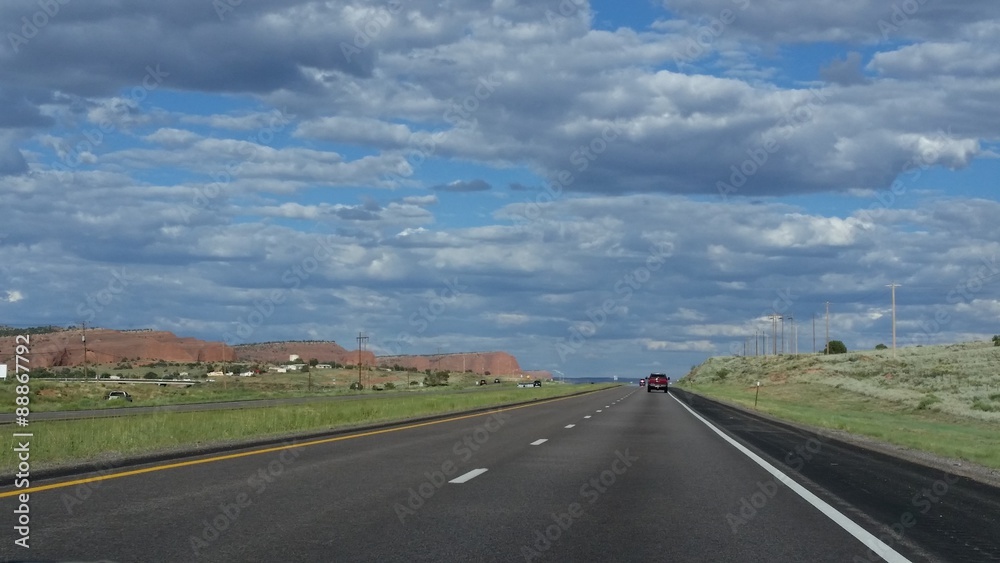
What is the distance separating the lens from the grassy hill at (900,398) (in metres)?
31.6

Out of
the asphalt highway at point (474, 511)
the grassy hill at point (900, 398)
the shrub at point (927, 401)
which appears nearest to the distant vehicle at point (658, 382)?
the grassy hill at point (900, 398)

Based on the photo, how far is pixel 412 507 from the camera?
11.2m

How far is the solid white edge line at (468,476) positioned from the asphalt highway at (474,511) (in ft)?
0.10

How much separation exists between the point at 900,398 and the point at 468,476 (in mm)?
59766

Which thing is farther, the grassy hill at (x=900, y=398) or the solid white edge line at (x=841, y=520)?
the grassy hill at (x=900, y=398)

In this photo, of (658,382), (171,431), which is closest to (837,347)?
(658,382)

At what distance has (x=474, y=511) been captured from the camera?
36.0 ft

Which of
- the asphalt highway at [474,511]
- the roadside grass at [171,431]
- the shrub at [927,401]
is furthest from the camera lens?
the shrub at [927,401]

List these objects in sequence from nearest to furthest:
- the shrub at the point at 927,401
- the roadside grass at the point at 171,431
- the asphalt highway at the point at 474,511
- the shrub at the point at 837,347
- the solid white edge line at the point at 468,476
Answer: the asphalt highway at the point at 474,511
the solid white edge line at the point at 468,476
the roadside grass at the point at 171,431
the shrub at the point at 927,401
the shrub at the point at 837,347

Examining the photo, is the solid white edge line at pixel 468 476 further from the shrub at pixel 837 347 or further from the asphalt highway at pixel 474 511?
the shrub at pixel 837 347

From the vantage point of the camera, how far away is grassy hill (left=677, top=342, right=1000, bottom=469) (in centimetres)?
3162

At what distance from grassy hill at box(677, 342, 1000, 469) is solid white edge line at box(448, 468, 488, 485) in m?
10.3

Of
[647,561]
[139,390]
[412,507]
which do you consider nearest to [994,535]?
[647,561]

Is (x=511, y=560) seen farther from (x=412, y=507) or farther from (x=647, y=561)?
(x=412, y=507)
